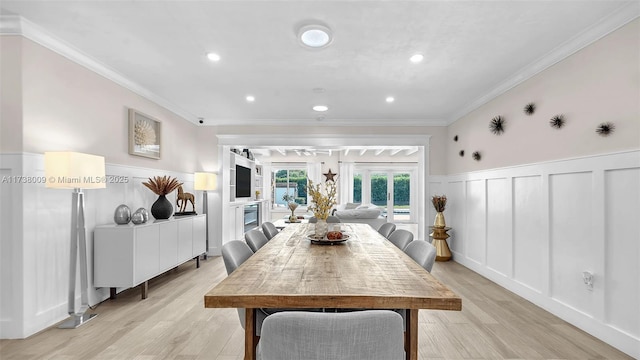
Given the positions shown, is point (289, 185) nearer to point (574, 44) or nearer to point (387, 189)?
point (387, 189)

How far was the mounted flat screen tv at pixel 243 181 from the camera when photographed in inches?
256

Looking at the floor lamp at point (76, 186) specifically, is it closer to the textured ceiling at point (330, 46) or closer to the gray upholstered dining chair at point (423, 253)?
the textured ceiling at point (330, 46)

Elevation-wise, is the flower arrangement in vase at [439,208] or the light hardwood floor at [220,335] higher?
the flower arrangement in vase at [439,208]

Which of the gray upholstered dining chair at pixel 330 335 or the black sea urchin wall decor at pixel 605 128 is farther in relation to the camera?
the black sea urchin wall decor at pixel 605 128

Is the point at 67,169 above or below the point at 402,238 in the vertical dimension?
above

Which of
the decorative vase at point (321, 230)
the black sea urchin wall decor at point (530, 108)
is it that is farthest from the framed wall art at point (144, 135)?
the black sea urchin wall decor at point (530, 108)

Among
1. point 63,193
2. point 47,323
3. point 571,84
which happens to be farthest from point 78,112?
point 571,84

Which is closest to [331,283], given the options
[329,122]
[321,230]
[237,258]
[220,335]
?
[237,258]

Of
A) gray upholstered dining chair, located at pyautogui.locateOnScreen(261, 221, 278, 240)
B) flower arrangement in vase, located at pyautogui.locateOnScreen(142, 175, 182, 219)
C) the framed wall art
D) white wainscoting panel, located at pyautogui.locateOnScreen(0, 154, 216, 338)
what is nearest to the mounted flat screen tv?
the framed wall art

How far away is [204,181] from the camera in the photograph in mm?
4676

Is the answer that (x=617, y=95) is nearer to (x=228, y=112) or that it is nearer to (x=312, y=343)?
(x=312, y=343)

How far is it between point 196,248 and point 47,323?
194 cm

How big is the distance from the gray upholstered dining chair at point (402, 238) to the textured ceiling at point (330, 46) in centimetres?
159

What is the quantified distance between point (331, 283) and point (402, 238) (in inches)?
53.7
